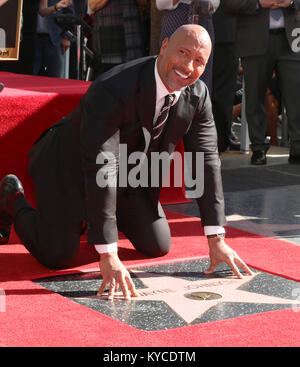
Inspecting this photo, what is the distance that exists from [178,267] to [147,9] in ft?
9.32

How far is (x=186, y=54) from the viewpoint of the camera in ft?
9.02

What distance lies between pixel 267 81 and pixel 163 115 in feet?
9.38

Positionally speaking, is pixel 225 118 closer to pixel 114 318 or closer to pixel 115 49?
pixel 115 49

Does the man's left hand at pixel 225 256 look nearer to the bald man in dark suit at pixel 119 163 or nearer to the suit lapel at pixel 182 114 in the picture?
the bald man in dark suit at pixel 119 163

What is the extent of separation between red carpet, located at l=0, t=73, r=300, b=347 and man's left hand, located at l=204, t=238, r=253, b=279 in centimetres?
19

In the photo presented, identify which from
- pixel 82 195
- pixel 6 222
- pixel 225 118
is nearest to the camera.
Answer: pixel 82 195

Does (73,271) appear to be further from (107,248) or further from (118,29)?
(118,29)

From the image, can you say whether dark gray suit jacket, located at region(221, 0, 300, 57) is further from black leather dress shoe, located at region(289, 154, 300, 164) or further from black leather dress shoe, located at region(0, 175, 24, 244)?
black leather dress shoe, located at region(0, 175, 24, 244)

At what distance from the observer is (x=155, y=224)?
131 inches

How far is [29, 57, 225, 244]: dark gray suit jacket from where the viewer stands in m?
2.77

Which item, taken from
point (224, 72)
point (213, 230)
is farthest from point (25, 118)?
point (224, 72)

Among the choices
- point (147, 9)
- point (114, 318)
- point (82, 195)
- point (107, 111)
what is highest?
point (147, 9)

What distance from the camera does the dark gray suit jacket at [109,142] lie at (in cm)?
277

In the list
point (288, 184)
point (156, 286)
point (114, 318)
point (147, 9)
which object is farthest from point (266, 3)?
point (114, 318)
